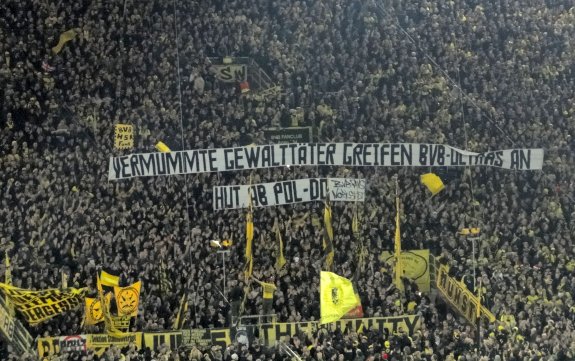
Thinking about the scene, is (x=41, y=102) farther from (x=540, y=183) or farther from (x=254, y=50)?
(x=540, y=183)

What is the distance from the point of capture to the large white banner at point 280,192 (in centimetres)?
3234

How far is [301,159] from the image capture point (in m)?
33.0

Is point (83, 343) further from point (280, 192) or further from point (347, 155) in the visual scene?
point (347, 155)

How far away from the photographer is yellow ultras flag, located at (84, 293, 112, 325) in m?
29.6

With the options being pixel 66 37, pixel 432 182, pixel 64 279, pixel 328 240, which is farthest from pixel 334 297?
pixel 66 37

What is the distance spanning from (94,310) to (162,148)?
17.4ft

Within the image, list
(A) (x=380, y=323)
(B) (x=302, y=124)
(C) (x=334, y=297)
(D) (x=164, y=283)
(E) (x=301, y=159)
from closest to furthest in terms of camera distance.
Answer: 1. (C) (x=334, y=297)
2. (A) (x=380, y=323)
3. (D) (x=164, y=283)
4. (E) (x=301, y=159)
5. (B) (x=302, y=124)

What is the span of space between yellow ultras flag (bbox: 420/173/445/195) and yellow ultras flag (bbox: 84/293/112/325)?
830cm

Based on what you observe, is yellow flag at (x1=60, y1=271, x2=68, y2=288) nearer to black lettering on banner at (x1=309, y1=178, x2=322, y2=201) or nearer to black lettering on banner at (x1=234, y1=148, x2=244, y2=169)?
black lettering on banner at (x1=234, y1=148, x2=244, y2=169)

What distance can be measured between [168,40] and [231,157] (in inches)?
183

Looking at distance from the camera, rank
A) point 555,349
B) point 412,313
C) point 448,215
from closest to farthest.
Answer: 1. point 555,349
2. point 412,313
3. point 448,215

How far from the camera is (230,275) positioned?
3075cm

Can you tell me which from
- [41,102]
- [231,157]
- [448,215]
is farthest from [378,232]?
[41,102]

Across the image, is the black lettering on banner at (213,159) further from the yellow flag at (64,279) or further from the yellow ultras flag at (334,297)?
the yellow ultras flag at (334,297)
